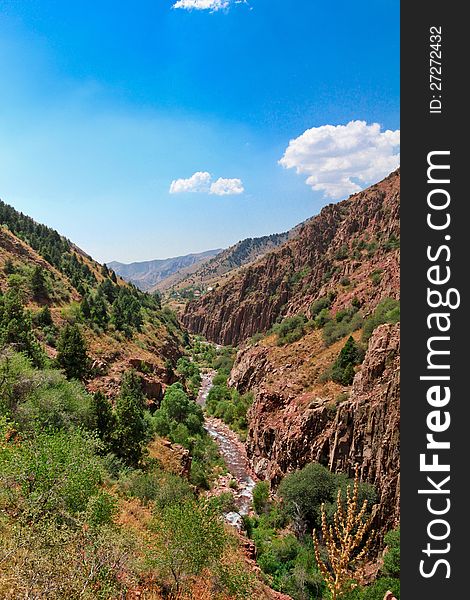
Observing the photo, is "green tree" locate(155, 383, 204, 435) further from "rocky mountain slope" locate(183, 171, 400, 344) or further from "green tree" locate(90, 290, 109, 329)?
"rocky mountain slope" locate(183, 171, 400, 344)

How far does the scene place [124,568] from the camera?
1098 centimetres

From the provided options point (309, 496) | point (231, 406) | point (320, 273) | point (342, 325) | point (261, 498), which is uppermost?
point (320, 273)

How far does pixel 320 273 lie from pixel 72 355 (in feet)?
204

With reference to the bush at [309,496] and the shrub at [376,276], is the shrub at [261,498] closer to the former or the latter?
the bush at [309,496]

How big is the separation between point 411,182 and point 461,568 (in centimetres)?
576

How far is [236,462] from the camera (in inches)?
1629

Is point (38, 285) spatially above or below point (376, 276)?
below

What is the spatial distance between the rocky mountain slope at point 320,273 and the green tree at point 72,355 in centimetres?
3548

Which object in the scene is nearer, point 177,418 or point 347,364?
point 347,364

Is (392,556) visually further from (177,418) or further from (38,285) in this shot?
(38,285)

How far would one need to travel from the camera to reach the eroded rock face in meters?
25.5

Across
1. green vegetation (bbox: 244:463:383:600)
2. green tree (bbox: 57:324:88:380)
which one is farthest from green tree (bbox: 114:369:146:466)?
green vegetation (bbox: 244:463:383:600)

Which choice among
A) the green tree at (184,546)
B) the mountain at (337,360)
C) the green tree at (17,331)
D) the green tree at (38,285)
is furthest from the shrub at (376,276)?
the green tree at (184,546)

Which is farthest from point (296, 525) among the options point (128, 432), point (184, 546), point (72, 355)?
point (72, 355)
